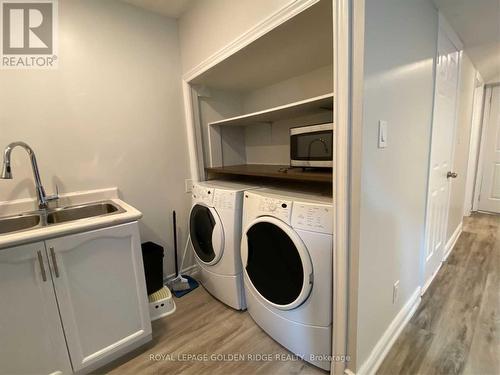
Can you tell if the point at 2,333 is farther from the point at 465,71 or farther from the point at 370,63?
the point at 465,71

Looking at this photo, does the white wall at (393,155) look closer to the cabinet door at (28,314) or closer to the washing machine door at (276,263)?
the washing machine door at (276,263)

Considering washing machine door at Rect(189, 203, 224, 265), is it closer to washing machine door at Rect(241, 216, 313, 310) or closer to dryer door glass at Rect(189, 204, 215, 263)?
dryer door glass at Rect(189, 204, 215, 263)

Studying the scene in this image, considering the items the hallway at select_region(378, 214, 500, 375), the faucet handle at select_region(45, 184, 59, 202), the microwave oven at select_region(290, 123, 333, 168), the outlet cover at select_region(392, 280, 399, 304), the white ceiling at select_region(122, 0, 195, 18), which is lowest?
the hallway at select_region(378, 214, 500, 375)

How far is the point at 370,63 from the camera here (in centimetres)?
92

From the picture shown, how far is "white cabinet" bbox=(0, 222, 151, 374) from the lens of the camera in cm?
102

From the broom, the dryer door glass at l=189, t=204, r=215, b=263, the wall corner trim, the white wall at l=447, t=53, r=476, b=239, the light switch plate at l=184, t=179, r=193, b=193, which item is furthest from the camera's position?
the white wall at l=447, t=53, r=476, b=239

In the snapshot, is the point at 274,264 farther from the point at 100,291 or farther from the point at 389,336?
the point at 100,291

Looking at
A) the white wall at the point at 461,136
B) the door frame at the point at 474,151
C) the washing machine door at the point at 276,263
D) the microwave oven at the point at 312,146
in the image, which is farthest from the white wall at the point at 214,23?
the door frame at the point at 474,151

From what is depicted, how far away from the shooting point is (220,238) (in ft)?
5.27

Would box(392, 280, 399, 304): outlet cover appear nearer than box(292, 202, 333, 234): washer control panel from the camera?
No

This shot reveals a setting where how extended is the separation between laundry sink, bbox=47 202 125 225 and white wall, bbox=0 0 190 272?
151 mm

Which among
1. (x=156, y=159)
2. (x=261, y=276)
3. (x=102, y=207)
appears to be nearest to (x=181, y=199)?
(x=156, y=159)

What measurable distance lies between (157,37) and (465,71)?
9.82 ft

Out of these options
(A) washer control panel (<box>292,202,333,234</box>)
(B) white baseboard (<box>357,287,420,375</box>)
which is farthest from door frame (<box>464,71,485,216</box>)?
(A) washer control panel (<box>292,202,333,234</box>)
